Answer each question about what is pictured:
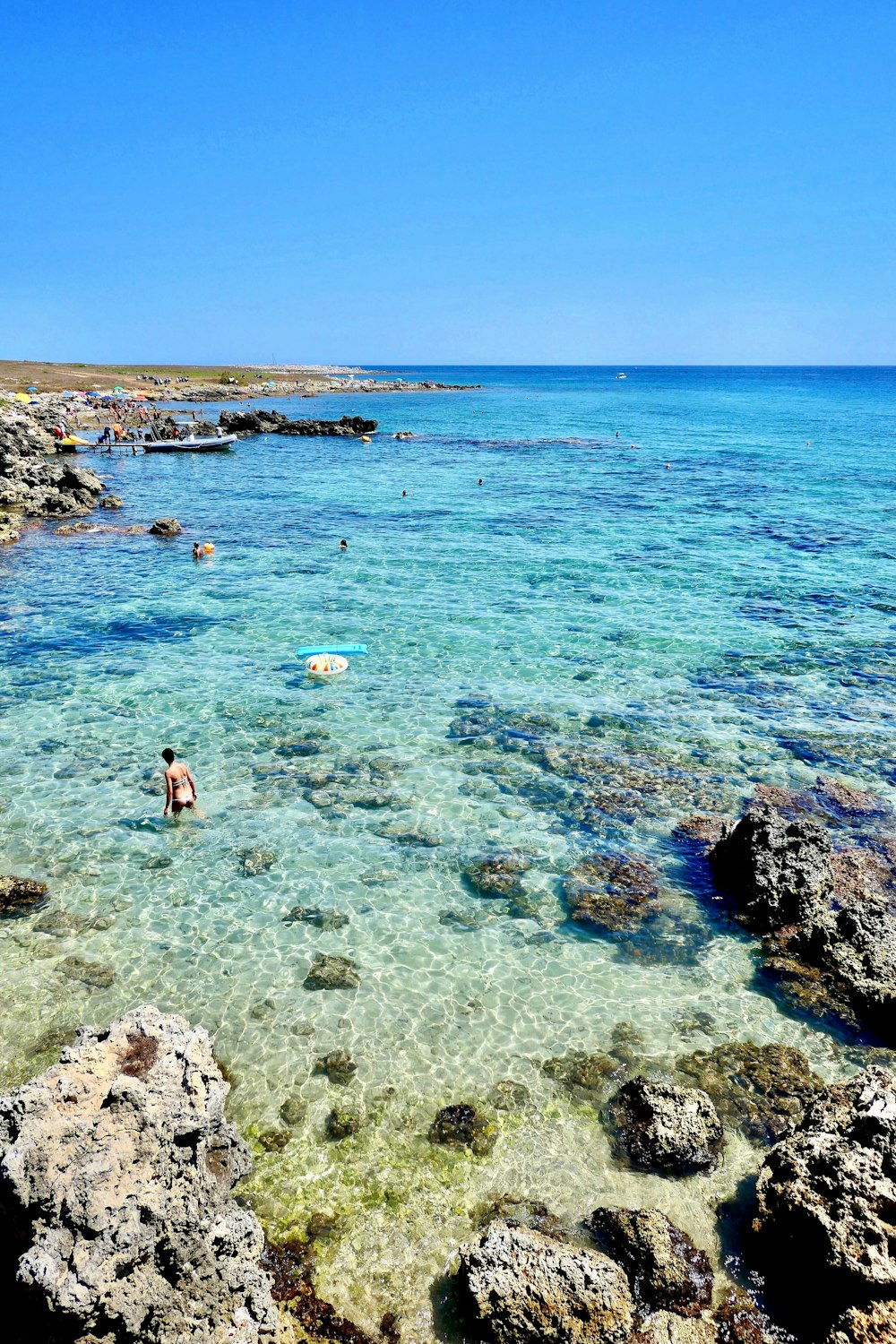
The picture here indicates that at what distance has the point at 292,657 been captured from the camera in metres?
22.4

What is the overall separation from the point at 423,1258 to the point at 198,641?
19.2 m

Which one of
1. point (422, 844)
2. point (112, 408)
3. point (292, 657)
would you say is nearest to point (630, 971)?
point (422, 844)

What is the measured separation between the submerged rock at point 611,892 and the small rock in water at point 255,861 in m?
5.18

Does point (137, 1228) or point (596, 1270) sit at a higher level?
point (137, 1228)

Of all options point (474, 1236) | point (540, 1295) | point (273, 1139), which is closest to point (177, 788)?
point (273, 1139)

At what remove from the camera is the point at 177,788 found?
14.4 metres

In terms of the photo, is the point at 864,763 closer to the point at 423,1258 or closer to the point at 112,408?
the point at 423,1258

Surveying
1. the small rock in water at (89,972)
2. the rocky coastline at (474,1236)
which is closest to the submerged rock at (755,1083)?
the rocky coastline at (474,1236)

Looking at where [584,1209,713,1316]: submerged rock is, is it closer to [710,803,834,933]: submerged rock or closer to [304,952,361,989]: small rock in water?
[304,952,361,989]: small rock in water

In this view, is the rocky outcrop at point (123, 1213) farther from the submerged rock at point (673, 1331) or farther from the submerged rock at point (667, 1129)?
the submerged rock at point (667, 1129)

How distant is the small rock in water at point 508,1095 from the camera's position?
29.3ft

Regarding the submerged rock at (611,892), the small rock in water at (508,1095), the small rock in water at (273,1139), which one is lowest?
the small rock in water at (273,1139)

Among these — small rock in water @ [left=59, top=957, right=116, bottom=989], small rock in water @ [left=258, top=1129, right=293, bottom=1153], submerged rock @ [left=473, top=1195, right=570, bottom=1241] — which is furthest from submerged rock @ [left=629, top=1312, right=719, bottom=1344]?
small rock in water @ [left=59, top=957, right=116, bottom=989]

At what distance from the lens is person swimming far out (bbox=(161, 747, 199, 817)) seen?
46.7 feet
